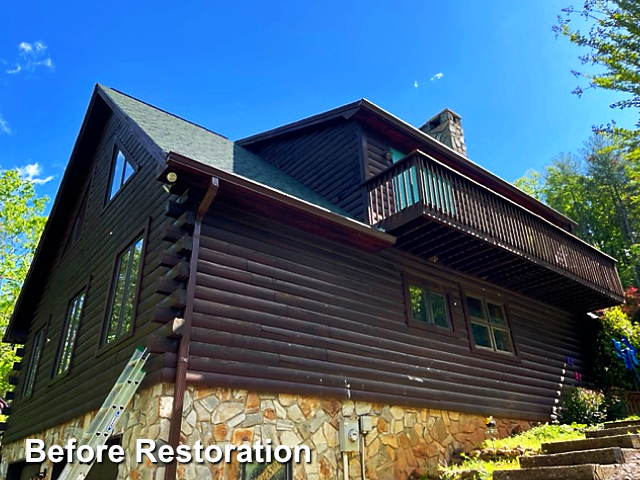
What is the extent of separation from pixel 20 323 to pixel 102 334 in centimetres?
701

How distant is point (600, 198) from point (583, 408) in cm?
1997

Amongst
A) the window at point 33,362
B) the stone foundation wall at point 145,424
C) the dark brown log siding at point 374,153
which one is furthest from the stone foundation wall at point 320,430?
the window at point 33,362

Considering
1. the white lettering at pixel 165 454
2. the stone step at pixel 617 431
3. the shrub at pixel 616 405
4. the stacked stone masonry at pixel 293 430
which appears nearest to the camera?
the white lettering at pixel 165 454

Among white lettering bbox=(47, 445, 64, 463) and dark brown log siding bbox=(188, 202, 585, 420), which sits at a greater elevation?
dark brown log siding bbox=(188, 202, 585, 420)

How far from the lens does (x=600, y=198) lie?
2628cm

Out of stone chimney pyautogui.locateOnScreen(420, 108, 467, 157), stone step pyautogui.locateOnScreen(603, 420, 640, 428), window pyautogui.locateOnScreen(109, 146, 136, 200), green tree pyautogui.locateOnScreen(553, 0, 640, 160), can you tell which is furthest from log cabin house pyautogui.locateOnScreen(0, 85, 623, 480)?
green tree pyautogui.locateOnScreen(553, 0, 640, 160)

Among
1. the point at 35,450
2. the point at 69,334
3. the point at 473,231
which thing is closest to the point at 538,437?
the point at 473,231

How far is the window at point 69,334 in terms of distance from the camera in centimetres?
844

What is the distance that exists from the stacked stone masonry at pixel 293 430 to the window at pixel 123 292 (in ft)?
4.18

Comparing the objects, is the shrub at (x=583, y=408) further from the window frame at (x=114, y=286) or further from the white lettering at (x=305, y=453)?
the window frame at (x=114, y=286)

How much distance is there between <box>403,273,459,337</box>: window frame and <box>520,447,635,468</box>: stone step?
287 centimetres

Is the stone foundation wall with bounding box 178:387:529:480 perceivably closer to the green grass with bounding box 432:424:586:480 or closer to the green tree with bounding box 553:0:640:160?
the green grass with bounding box 432:424:586:480

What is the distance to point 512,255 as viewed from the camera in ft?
28.8

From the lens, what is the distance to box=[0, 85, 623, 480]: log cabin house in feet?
18.2
